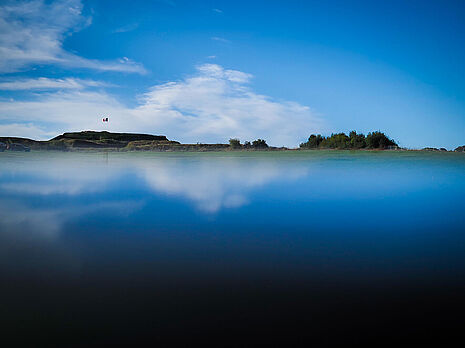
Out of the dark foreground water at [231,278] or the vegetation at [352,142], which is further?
the vegetation at [352,142]

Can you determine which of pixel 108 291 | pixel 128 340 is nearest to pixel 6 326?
pixel 108 291

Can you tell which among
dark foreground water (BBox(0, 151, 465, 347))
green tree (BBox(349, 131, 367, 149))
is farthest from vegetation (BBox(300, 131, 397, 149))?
dark foreground water (BBox(0, 151, 465, 347))

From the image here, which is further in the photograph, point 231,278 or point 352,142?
point 352,142

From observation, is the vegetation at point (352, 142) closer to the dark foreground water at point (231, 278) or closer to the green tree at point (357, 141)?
the green tree at point (357, 141)

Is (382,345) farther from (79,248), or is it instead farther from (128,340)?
(79,248)

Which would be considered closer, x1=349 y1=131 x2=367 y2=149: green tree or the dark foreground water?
the dark foreground water

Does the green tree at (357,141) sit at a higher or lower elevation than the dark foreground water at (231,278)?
higher

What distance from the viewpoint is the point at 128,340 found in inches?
95.3

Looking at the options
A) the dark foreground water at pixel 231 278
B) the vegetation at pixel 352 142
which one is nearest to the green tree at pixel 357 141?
the vegetation at pixel 352 142

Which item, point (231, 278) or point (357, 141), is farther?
point (357, 141)

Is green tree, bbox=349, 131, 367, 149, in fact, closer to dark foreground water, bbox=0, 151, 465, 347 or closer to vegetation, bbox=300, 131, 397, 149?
vegetation, bbox=300, 131, 397, 149

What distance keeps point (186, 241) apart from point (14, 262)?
99.0 inches

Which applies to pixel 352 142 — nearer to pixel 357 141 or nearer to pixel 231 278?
pixel 357 141

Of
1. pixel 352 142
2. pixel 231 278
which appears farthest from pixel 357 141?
pixel 231 278
